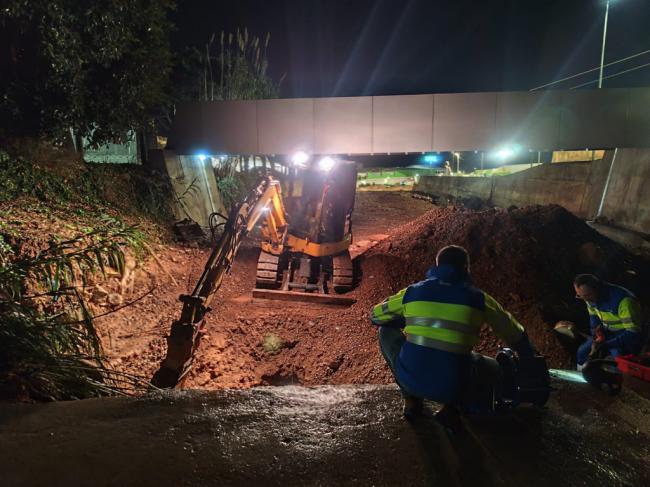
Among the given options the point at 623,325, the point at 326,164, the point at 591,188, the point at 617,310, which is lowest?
the point at 623,325

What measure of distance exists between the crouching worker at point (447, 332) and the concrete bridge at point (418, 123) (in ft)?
36.3

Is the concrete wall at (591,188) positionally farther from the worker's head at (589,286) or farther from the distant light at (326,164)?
the worker's head at (589,286)

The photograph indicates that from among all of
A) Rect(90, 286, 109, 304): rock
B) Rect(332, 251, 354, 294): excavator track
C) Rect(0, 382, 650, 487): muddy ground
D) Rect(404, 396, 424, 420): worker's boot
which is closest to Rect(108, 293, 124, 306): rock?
Rect(90, 286, 109, 304): rock

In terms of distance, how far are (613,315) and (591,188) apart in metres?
12.6

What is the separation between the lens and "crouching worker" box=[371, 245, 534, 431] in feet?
7.76

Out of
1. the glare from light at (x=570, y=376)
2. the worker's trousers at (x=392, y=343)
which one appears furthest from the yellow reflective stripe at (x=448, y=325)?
the glare from light at (x=570, y=376)

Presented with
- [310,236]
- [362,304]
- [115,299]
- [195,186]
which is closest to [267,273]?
[310,236]

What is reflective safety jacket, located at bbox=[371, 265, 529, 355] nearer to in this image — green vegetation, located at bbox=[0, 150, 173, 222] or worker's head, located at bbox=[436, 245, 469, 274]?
worker's head, located at bbox=[436, 245, 469, 274]

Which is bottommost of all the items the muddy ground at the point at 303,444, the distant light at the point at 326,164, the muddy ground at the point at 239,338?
the muddy ground at the point at 239,338

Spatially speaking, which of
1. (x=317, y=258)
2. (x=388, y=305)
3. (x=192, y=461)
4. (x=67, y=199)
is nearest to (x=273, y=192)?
(x=317, y=258)

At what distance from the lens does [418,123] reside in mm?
12945

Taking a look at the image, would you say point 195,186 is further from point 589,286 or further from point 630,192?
point 630,192

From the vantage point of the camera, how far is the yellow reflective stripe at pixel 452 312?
2354mm

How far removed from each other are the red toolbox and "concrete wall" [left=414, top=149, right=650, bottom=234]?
34.9 feet
